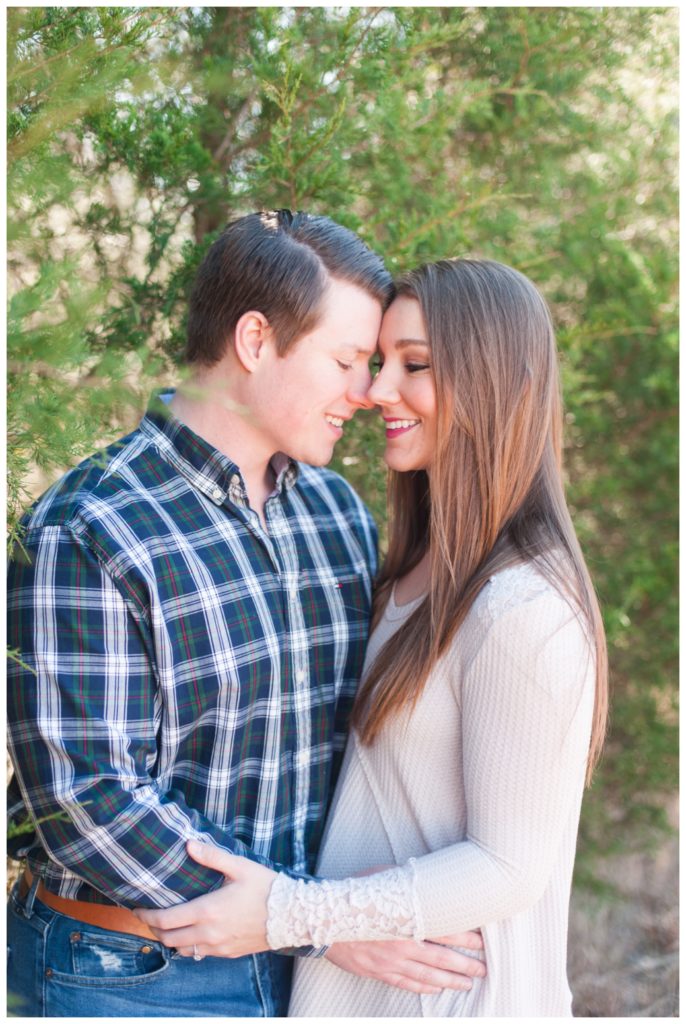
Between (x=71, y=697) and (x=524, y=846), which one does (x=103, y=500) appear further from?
(x=524, y=846)

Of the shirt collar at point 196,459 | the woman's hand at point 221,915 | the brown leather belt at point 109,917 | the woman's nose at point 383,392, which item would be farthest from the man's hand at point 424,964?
the woman's nose at point 383,392

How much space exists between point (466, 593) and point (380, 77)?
143 cm

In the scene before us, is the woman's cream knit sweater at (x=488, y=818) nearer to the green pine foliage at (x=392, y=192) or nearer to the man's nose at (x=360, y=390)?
the man's nose at (x=360, y=390)

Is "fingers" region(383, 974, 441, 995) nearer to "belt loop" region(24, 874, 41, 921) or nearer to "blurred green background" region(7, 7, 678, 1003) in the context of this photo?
"belt loop" region(24, 874, 41, 921)

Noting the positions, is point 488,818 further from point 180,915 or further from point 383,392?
point 383,392

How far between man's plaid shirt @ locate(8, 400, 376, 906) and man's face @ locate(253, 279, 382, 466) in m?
0.13

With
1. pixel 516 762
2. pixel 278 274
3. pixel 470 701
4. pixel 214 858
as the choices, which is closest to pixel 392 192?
pixel 278 274

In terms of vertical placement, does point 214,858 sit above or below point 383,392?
below

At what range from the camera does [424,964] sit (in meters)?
1.79

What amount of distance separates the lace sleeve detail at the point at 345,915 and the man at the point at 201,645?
0.42 ft

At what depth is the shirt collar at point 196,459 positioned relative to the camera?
194 cm

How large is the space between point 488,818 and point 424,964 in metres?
0.35

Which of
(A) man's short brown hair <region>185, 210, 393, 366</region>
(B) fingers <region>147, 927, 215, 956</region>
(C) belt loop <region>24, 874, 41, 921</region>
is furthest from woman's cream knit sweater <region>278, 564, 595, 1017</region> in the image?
(A) man's short brown hair <region>185, 210, 393, 366</region>

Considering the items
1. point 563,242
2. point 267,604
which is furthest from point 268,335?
point 563,242
